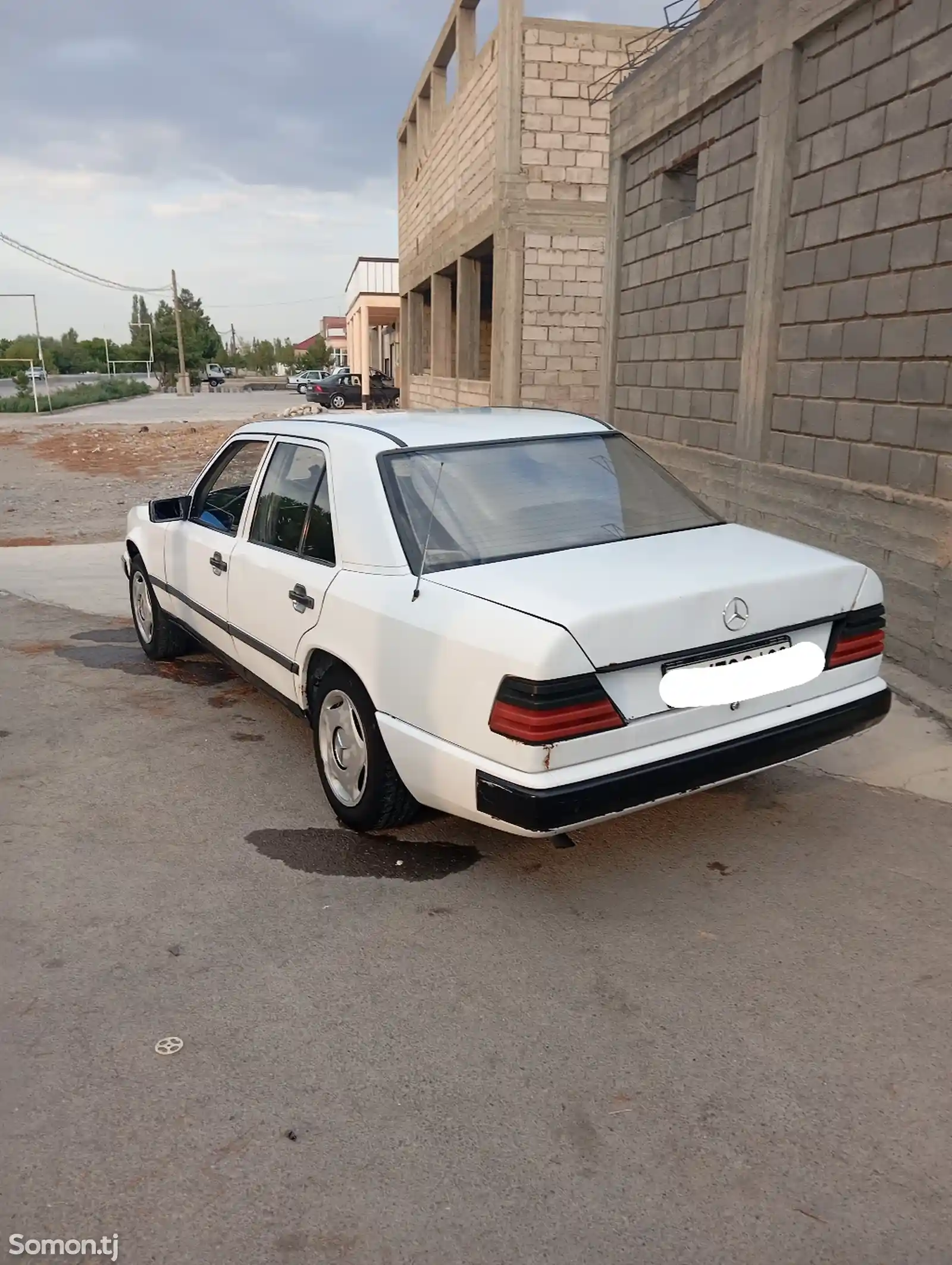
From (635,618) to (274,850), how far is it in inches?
69.1

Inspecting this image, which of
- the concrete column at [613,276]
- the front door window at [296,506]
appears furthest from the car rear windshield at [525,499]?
the concrete column at [613,276]

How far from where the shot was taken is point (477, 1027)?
9.42 feet

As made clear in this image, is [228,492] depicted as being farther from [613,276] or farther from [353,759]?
[613,276]

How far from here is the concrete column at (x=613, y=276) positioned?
1155 cm

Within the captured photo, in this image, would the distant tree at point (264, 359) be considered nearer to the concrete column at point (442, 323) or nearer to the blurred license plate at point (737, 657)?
the concrete column at point (442, 323)

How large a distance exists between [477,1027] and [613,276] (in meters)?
10.3

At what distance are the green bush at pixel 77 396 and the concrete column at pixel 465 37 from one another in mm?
31110

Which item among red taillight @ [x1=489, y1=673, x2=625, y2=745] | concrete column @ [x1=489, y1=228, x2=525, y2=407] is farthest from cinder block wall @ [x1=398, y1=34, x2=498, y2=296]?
red taillight @ [x1=489, y1=673, x2=625, y2=745]

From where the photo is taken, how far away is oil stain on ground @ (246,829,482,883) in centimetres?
380

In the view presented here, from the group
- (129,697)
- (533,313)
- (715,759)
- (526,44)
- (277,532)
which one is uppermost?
(526,44)

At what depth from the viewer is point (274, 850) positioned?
400cm

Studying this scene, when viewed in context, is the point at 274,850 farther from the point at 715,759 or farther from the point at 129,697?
the point at 129,697

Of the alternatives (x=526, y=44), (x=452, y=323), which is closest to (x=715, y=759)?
(x=526, y=44)

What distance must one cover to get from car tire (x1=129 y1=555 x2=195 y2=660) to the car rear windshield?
2.78 meters
